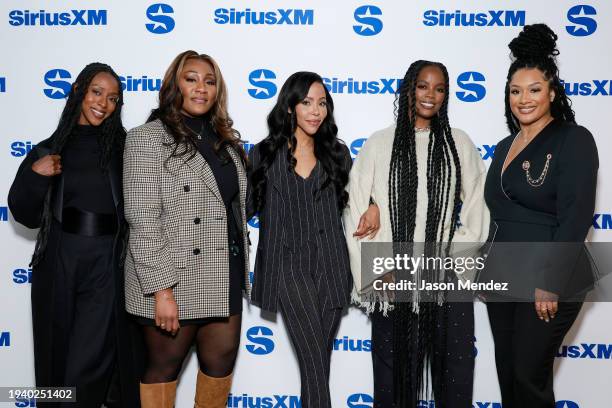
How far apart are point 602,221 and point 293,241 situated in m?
1.83

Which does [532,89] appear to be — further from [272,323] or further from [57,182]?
[57,182]

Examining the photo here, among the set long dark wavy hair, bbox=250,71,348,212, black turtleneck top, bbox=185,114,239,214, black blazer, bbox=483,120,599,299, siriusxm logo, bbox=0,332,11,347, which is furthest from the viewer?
siriusxm logo, bbox=0,332,11,347

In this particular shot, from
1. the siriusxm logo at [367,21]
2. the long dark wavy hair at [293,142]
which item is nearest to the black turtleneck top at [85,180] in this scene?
the long dark wavy hair at [293,142]

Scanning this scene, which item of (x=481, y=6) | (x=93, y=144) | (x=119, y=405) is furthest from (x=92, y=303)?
(x=481, y=6)

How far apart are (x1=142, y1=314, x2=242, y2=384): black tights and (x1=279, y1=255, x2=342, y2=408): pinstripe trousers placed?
0.88 feet

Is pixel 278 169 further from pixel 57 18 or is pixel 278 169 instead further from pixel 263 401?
pixel 57 18

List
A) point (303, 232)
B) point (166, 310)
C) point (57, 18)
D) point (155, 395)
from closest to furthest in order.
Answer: point (166, 310) → point (155, 395) → point (303, 232) → point (57, 18)

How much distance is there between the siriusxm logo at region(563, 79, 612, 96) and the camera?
9.68 feet

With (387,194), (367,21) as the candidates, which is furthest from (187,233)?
(367,21)

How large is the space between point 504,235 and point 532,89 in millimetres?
667

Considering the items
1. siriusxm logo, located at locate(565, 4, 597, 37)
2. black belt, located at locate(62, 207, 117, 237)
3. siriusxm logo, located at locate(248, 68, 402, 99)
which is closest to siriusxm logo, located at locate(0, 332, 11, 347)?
black belt, located at locate(62, 207, 117, 237)

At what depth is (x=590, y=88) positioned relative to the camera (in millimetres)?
2955

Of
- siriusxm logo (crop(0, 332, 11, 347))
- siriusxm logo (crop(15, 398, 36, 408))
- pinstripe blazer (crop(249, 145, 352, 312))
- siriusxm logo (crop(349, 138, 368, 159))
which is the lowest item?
siriusxm logo (crop(15, 398, 36, 408))

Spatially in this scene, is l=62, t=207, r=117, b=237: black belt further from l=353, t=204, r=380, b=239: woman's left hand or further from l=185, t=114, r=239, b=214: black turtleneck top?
l=353, t=204, r=380, b=239: woman's left hand
